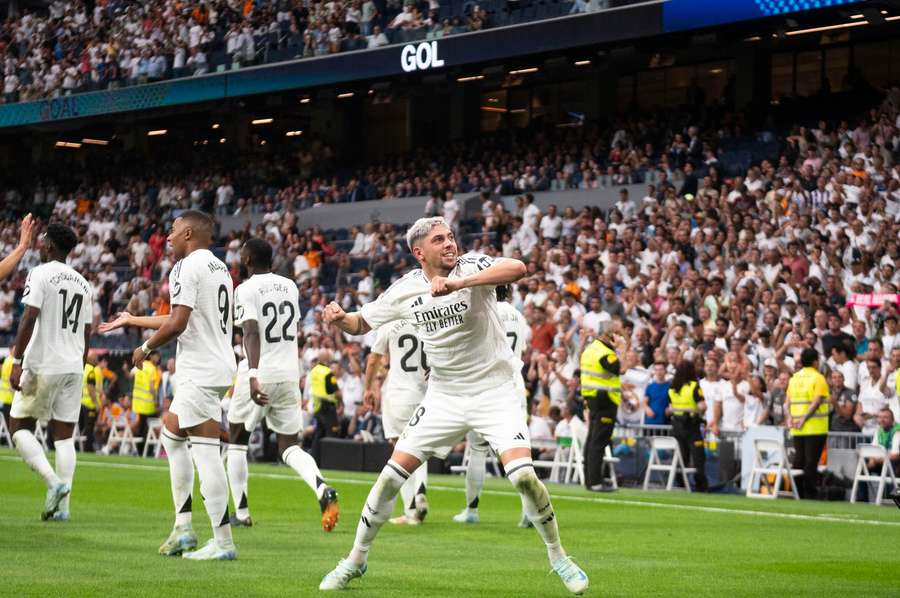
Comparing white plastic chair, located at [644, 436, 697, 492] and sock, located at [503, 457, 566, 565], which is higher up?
sock, located at [503, 457, 566, 565]

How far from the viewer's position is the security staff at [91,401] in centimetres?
2984

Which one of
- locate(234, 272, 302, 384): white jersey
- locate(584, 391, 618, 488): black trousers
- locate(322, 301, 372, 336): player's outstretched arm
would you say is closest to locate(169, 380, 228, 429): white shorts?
locate(322, 301, 372, 336): player's outstretched arm

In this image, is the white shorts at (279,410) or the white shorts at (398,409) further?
the white shorts at (398,409)

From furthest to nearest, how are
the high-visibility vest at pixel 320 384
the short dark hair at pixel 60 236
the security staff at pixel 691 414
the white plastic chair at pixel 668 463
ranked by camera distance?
the high-visibility vest at pixel 320 384
the white plastic chair at pixel 668 463
the security staff at pixel 691 414
the short dark hair at pixel 60 236

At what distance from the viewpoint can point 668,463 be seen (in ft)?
69.8

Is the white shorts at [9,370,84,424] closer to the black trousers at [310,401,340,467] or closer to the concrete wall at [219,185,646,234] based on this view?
the black trousers at [310,401,340,467]

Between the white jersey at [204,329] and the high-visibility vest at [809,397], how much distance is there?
1038cm

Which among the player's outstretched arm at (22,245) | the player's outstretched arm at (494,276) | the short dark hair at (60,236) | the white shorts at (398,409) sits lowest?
the white shorts at (398,409)

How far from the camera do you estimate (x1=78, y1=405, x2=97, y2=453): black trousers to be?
3012 centimetres

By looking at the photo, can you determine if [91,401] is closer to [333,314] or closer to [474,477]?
[474,477]

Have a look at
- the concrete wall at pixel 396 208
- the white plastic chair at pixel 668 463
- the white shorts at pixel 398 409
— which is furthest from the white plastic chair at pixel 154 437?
the white shorts at pixel 398 409

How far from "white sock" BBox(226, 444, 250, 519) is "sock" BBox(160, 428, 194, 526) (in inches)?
94.1

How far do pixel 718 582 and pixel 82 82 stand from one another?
3731 cm

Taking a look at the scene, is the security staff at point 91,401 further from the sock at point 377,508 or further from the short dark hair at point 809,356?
the sock at point 377,508
